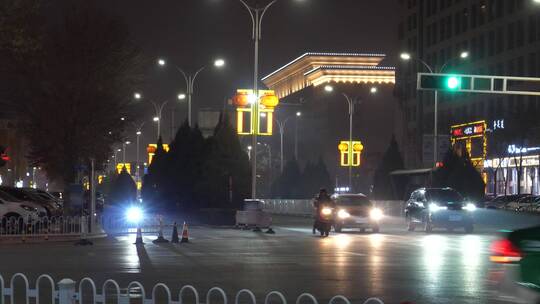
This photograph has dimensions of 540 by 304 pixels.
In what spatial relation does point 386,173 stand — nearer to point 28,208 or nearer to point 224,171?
point 224,171

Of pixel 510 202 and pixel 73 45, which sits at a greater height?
pixel 73 45

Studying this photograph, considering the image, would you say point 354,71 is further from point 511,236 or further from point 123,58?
point 511,236

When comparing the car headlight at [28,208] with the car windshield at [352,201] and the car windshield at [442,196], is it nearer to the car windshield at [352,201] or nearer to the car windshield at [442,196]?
the car windshield at [352,201]

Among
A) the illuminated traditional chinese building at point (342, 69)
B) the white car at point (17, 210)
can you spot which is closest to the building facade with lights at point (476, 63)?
the illuminated traditional chinese building at point (342, 69)

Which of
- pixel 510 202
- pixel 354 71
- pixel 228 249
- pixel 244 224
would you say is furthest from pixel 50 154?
pixel 354 71

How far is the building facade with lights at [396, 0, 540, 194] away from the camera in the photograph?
81312mm

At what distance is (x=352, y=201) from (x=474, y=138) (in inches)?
1865

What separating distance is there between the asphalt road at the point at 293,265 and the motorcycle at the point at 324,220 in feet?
9.58

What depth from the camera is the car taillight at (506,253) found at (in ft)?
36.1

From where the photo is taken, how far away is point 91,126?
41469mm

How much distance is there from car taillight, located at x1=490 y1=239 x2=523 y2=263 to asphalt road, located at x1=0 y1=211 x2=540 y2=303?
1.76m

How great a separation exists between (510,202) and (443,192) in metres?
22.3

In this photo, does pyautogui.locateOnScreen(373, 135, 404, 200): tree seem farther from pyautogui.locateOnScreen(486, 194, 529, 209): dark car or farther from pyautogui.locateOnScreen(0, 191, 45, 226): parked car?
pyautogui.locateOnScreen(0, 191, 45, 226): parked car

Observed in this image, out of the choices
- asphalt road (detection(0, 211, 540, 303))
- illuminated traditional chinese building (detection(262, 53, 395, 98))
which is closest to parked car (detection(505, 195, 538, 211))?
asphalt road (detection(0, 211, 540, 303))
